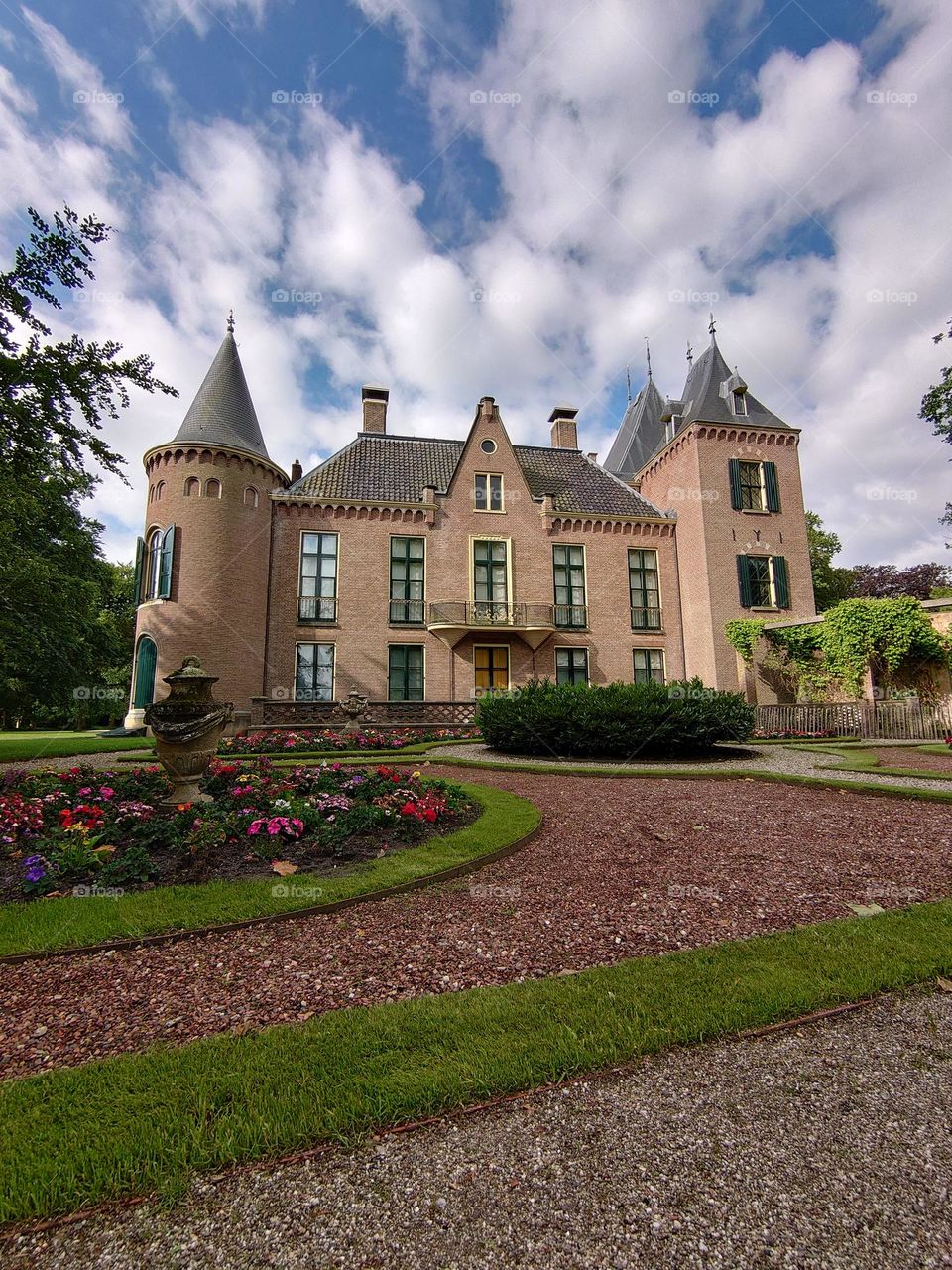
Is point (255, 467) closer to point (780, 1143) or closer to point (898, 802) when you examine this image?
point (898, 802)

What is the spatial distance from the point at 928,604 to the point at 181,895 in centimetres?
2207

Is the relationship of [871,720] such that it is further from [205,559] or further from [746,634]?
[205,559]

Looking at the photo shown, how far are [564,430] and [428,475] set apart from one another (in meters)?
7.87

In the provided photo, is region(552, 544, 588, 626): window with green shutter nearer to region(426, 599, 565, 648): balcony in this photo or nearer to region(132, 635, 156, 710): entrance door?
region(426, 599, 565, 648): balcony

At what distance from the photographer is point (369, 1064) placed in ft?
7.80

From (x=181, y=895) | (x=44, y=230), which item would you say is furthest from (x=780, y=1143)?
(x=44, y=230)

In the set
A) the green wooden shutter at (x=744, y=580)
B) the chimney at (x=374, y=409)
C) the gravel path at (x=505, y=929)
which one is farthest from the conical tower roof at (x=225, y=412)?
the gravel path at (x=505, y=929)

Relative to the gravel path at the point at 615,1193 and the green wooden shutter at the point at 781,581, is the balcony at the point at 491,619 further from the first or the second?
the gravel path at the point at 615,1193

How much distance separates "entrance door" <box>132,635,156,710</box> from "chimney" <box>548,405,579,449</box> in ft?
63.3

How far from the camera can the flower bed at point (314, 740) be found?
14289 millimetres

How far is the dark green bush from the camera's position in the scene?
1260 cm

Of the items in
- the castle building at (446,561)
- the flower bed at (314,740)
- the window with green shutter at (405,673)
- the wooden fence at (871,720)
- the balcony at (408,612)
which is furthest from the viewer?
the balcony at (408,612)

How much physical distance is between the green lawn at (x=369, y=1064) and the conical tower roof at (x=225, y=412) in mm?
20831

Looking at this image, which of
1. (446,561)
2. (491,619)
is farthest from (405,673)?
(446,561)
